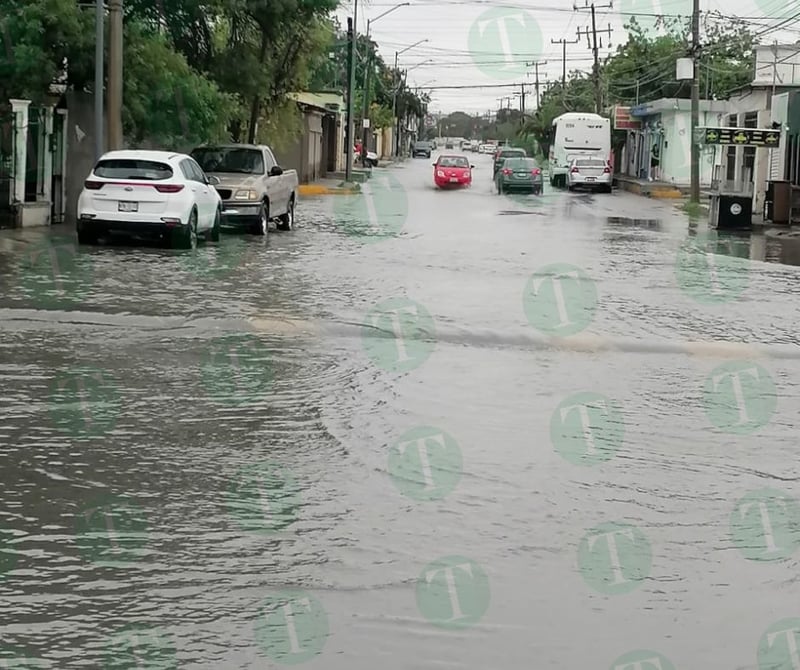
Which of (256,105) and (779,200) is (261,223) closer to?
(256,105)

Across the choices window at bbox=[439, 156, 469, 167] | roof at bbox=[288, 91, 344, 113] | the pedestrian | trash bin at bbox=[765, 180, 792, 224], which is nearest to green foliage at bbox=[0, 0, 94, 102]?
trash bin at bbox=[765, 180, 792, 224]

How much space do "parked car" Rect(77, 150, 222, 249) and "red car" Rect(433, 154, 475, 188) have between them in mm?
37589

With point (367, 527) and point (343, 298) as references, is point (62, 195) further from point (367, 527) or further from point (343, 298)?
point (367, 527)

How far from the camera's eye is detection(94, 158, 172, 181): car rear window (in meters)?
21.5

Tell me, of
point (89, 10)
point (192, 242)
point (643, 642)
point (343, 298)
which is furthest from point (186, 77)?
point (643, 642)

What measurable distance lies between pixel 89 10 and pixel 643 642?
75.9ft

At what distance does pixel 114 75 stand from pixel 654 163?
51.7 meters

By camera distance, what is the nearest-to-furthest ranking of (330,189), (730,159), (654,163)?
(330,189)
(730,159)
(654,163)

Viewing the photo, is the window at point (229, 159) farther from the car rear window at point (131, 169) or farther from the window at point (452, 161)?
the window at point (452, 161)

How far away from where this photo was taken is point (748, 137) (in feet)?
121

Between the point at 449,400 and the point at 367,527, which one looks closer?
the point at 367,527

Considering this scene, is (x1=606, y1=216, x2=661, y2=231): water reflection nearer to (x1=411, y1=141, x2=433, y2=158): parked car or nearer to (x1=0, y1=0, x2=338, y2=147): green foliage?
(x1=0, y1=0, x2=338, y2=147): green foliage

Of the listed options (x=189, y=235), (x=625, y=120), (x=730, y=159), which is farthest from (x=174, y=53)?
(x=625, y=120)

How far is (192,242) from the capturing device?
73.1 feet
